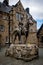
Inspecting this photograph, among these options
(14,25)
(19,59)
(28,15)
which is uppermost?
(28,15)

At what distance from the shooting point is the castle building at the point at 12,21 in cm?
3704

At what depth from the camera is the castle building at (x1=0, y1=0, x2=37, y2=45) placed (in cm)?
3704

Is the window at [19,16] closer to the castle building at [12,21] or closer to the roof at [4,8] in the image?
the castle building at [12,21]

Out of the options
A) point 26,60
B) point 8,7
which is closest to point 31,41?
point 8,7

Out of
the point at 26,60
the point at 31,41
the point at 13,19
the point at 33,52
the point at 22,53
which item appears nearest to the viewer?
the point at 26,60

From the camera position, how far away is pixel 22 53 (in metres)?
16.0

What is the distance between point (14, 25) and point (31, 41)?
665 centimetres

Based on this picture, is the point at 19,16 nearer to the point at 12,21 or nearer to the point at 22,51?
the point at 12,21

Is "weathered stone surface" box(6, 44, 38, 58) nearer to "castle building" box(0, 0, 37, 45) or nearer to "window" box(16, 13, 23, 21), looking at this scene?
"castle building" box(0, 0, 37, 45)

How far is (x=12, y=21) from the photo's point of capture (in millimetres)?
39531

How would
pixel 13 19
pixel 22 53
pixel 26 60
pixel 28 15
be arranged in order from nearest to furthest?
pixel 26 60 < pixel 22 53 < pixel 13 19 < pixel 28 15

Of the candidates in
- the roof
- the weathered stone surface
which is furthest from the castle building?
the weathered stone surface

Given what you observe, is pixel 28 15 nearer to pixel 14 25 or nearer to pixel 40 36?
pixel 14 25

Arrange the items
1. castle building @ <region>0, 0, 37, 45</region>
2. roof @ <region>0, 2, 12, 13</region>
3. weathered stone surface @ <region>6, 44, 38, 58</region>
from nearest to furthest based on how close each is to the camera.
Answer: weathered stone surface @ <region>6, 44, 38, 58</region>
castle building @ <region>0, 0, 37, 45</region>
roof @ <region>0, 2, 12, 13</region>
